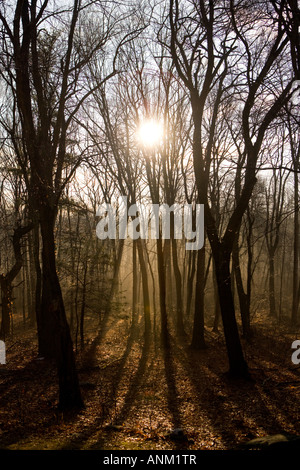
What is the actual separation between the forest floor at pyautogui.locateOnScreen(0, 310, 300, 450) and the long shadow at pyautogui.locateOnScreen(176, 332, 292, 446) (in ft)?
0.06

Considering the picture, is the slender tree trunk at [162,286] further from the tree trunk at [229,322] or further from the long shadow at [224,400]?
the tree trunk at [229,322]

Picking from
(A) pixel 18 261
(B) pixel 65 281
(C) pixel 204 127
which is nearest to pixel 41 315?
(B) pixel 65 281

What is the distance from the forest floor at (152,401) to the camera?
550 cm

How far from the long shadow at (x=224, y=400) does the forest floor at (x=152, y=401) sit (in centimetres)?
2

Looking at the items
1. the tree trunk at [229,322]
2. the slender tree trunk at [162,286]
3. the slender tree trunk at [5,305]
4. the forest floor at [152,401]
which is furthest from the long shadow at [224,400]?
the slender tree trunk at [5,305]

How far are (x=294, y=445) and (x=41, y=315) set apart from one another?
30.4ft

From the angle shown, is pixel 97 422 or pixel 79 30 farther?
pixel 79 30

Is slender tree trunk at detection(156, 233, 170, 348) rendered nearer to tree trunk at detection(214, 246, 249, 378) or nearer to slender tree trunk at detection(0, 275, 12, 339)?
tree trunk at detection(214, 246, 249, 378)

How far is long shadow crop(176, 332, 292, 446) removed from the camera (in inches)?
230

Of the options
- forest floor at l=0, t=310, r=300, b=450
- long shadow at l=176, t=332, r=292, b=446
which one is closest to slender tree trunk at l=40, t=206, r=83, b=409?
forest floor at l=0, t=310, r=300, b=450

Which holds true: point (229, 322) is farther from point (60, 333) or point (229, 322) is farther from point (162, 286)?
point (162, 286)

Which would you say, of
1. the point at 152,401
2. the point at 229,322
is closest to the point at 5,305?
the point at 152,401

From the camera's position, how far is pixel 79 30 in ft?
32.6
